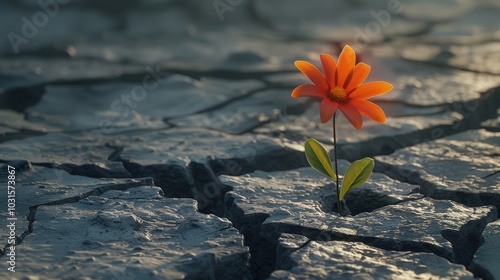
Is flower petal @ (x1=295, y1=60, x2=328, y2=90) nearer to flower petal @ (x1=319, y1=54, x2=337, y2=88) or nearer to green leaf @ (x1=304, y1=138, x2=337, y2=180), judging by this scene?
flower petal @ (x1=319, y1=54, x2=337, y2=88)

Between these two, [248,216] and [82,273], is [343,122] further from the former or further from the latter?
[82,273]

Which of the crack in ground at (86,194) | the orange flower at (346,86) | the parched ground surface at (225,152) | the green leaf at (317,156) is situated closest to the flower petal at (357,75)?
the orange flower at (346,86)

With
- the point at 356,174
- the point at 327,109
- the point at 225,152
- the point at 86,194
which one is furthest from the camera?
the point at 225,152

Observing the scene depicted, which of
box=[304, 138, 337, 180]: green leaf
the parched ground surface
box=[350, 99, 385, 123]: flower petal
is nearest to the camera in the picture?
the parched ground surface

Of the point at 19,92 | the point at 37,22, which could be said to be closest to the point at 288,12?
the point at 37,22

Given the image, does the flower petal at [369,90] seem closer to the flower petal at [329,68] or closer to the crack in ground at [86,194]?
the flower petal at [329,68]

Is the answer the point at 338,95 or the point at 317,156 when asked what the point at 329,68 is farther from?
the point at 317,156

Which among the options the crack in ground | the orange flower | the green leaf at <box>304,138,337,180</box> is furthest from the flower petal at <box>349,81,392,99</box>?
the crack in ground

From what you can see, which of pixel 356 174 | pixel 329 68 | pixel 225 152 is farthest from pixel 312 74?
pixel 225 152
